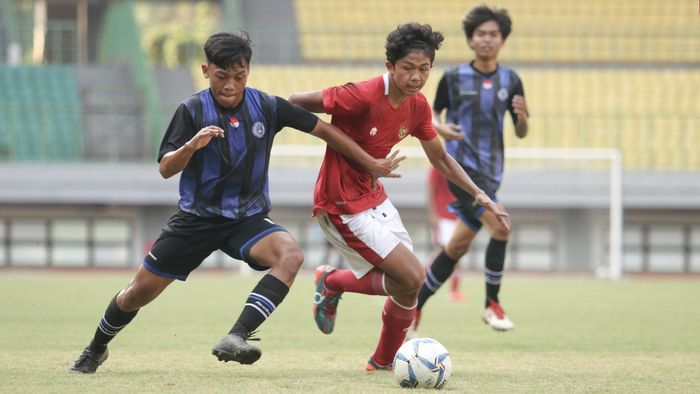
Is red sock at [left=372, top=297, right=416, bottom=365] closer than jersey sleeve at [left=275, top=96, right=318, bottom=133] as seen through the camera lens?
No

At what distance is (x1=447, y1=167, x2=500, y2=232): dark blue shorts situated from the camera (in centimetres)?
829

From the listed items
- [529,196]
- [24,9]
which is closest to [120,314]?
[529,196]

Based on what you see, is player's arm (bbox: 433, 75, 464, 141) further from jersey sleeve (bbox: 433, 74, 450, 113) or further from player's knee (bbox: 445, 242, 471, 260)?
player's knee (bbox: 445, 242, 471, 260)

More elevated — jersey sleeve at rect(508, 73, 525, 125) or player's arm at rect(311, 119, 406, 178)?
jersey sleeve at rect(508, 73, 525, 125)

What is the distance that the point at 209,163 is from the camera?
19.8 ft

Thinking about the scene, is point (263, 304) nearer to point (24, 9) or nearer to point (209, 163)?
point (209, 163)

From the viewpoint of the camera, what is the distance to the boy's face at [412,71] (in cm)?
624

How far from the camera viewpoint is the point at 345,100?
6340 millimetres

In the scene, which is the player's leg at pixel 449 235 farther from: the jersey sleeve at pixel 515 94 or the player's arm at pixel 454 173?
the player's arm at pixel 454 173

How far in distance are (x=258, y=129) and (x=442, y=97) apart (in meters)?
2.85


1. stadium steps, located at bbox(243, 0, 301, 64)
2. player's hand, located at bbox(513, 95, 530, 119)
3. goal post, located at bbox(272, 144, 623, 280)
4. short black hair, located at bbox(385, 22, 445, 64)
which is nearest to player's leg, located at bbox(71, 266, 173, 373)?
short black hair, located at bbox(385, 22, 445, 64)

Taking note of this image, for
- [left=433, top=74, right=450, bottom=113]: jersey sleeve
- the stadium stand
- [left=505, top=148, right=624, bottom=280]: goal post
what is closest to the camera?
[left=433, top=74, right=450, bottom=113]: jersey sleeve

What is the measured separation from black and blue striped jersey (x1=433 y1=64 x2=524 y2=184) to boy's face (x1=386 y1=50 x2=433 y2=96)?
2.21 metres

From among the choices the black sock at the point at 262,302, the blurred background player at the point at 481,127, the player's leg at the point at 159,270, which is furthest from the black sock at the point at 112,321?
the blurred background player at the point at 481,127
